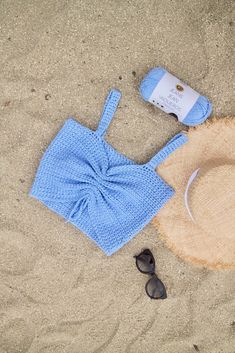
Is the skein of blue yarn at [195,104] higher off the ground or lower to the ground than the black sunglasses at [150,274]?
higher

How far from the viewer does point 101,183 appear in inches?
41.6

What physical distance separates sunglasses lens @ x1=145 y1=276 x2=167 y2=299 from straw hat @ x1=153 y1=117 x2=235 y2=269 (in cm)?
10

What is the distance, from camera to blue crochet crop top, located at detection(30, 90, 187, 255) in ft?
3.48

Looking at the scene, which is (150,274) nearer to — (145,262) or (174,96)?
(145,262)

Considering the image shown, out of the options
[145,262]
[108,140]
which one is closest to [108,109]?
[108,140]

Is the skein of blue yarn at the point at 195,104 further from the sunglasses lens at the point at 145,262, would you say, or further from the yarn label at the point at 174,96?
the sunglasses lens at the point at 145,262

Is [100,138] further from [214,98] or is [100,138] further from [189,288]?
[189,288]

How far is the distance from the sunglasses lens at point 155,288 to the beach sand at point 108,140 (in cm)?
2

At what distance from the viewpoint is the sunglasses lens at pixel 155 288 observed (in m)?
1.14

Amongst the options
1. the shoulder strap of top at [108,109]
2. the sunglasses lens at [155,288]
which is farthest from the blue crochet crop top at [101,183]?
the sunglasses lens at [155,288]

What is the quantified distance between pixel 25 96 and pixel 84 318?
632 mm

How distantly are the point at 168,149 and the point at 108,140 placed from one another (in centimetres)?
16

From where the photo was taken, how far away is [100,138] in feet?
3.53

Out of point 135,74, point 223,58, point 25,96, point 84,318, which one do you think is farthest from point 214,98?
point 84,318
